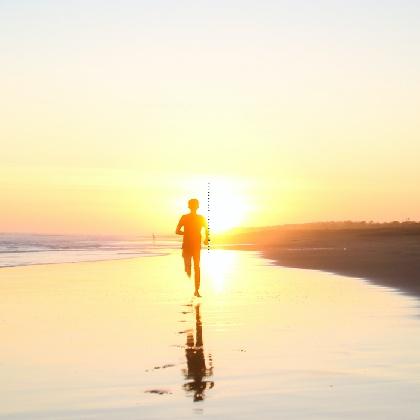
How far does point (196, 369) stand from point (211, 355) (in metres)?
0.93

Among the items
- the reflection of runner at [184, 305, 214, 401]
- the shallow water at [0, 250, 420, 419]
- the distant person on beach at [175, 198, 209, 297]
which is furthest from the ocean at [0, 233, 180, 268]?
the reflection of runner at [184, 305, 214, 401]

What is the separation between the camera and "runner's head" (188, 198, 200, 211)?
17734mm

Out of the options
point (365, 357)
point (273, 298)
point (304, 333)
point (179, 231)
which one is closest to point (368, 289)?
point (273, 298)

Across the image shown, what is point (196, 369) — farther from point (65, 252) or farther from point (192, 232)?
point (65, 252)

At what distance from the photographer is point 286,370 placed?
26.7 feet

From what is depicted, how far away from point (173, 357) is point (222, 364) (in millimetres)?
860

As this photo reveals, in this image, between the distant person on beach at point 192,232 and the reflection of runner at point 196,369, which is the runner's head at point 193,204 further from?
the reflection of runner at point 196,369

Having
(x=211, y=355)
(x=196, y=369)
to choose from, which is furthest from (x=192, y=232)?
(x=196, y=369)

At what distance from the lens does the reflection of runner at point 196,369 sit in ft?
24.1

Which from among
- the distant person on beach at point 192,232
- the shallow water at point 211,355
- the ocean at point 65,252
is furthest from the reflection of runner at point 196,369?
the ocean at point 65,252

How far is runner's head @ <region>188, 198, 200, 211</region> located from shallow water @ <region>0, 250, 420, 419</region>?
6.98 ft

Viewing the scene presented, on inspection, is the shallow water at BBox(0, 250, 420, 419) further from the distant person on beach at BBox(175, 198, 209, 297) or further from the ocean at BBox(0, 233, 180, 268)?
the ocean at BBox(0, 233, 180, 268)

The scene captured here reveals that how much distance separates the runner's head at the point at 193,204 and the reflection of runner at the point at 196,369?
678 cm

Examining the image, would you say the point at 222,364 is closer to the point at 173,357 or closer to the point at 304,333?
the point at 173,357
